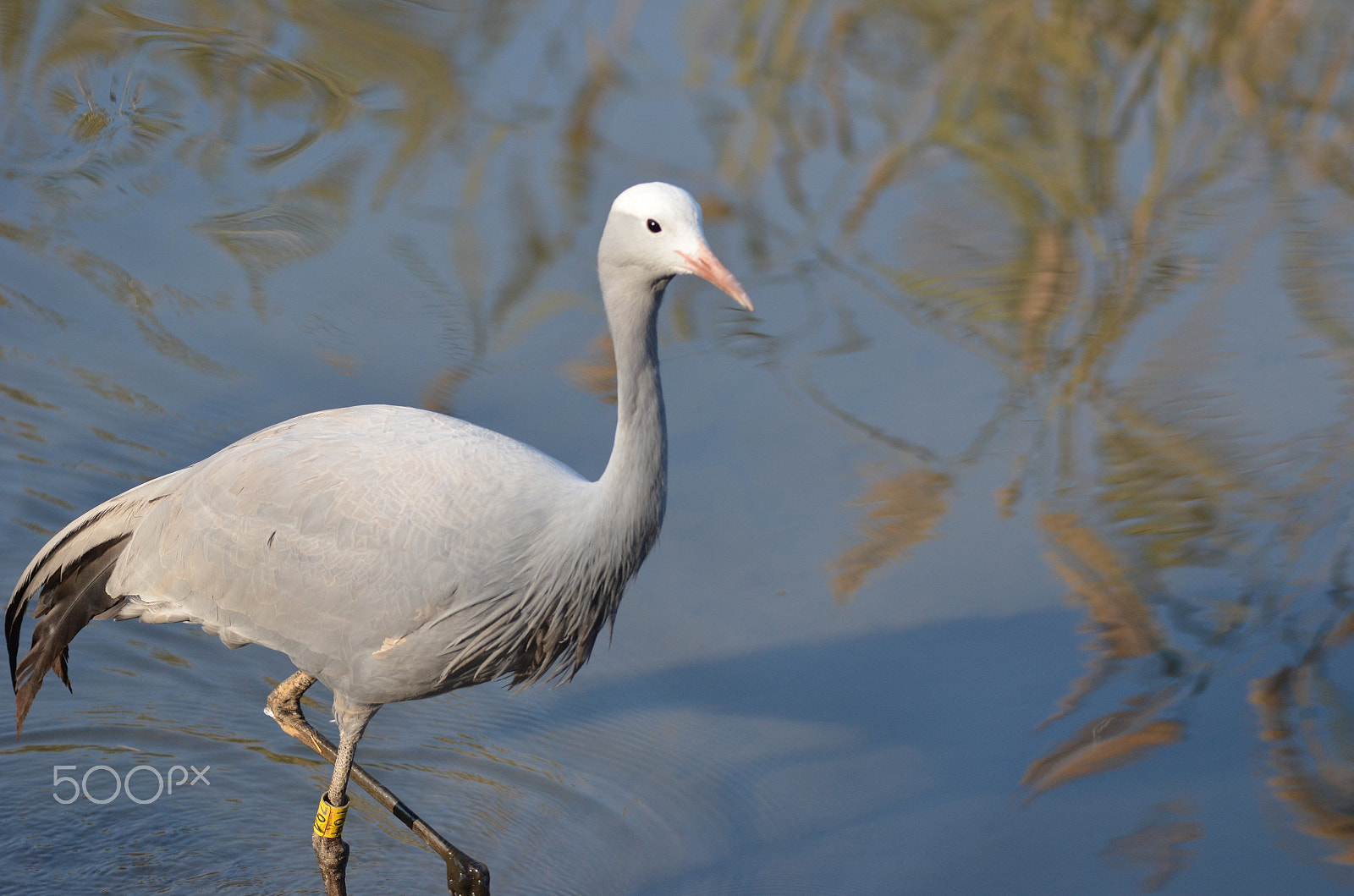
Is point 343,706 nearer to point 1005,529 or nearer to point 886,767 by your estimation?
point 886,767

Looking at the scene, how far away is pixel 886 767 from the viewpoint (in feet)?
14.0

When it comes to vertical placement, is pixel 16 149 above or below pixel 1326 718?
above

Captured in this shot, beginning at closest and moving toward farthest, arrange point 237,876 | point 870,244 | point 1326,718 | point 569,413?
point 237,876 → point 1326,718 → point 569,413 → point 870,244

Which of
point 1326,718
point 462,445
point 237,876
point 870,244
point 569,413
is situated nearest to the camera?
point 462,445

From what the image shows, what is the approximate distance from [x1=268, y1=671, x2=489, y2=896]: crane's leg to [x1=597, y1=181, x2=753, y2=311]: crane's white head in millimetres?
1554

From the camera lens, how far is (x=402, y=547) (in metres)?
3.67

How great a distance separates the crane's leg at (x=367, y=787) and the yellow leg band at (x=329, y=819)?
0.03 m

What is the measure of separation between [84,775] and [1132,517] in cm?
352

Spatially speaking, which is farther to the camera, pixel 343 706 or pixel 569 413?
pixel 569 413

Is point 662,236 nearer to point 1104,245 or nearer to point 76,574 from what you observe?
point 76,574

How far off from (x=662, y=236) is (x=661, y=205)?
0.07 meters

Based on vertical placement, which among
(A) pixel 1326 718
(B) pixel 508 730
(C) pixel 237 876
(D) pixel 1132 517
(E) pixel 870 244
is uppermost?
(E) pixel 870 244

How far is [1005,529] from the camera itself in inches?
200

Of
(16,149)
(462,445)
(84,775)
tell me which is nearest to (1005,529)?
(462,445)
